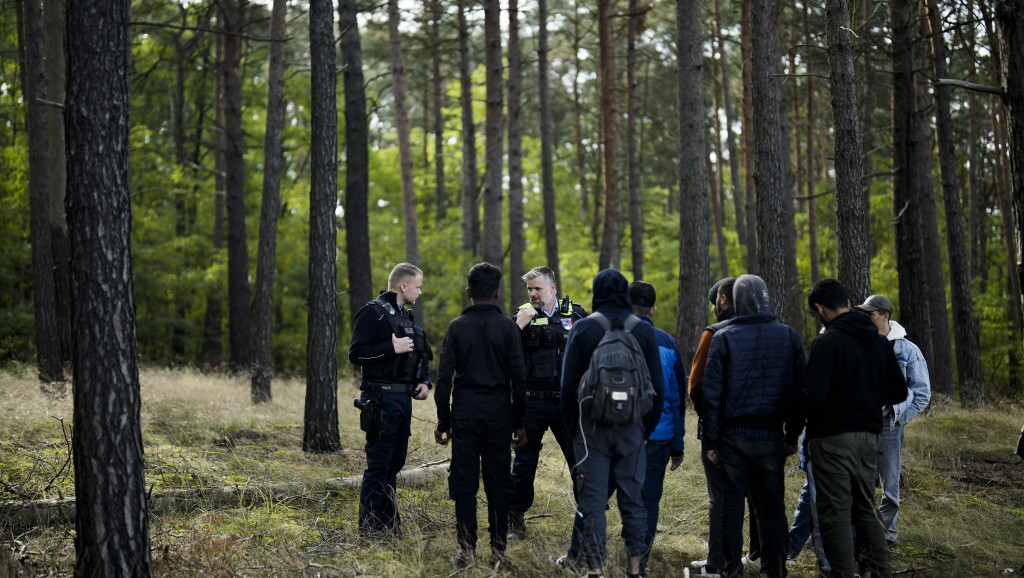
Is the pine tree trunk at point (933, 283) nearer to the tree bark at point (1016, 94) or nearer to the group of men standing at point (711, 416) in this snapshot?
the tree bark at point (1016, 94)

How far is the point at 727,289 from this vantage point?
6.12 m

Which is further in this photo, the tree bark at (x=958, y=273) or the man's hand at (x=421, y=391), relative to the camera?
the tree bark at (x=958, y=273)

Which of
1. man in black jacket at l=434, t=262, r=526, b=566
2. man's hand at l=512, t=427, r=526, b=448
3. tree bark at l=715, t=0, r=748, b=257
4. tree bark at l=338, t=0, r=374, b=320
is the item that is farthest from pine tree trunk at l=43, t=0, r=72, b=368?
tree bark at l=715, t=0, r=748, b=257

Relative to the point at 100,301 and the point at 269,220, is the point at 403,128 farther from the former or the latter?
the point at 100,301

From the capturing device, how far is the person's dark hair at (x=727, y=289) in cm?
610

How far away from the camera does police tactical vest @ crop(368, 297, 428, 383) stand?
662 cm

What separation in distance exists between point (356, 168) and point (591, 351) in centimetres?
1079

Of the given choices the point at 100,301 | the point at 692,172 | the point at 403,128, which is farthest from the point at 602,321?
the point at 403,128

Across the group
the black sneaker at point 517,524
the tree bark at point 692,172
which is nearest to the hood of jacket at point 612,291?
the black sneaker at point 517,524

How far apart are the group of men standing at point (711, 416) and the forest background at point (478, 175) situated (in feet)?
28.6

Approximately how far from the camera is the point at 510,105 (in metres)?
21.7

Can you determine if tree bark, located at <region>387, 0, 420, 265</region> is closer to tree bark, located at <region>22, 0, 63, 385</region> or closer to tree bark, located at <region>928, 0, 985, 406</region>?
tree bark, located at <region>22, 0, 63, 385</region>

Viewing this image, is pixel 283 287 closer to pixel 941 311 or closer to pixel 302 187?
pixel 302 187

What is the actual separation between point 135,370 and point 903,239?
41.0 ft
